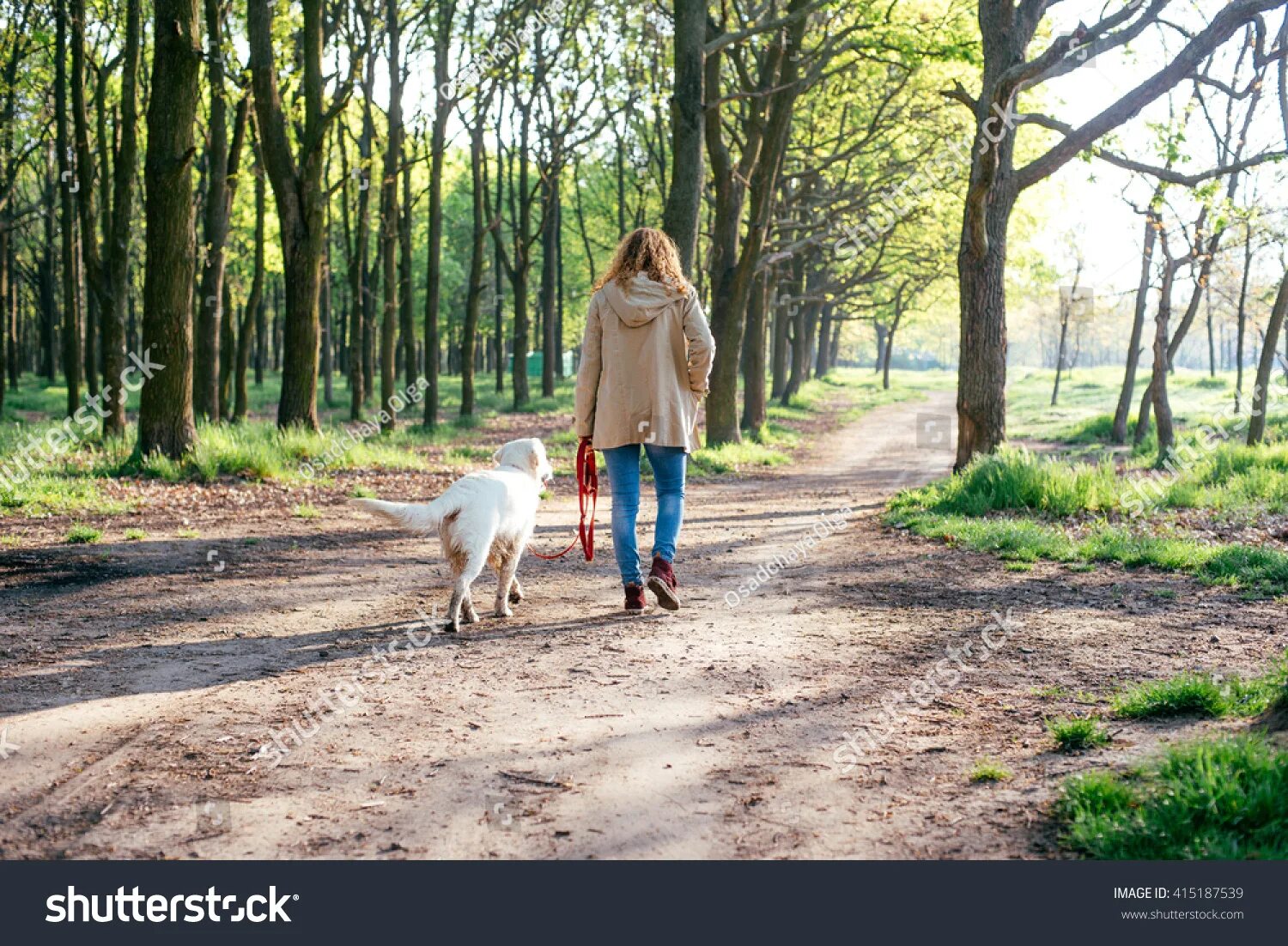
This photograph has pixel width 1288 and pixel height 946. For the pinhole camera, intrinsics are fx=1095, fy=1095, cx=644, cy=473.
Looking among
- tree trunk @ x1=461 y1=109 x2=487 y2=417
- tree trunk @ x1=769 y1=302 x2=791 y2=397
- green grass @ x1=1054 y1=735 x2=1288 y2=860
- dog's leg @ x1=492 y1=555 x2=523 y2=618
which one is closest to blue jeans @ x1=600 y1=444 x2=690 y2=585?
dog's leg @ x1=492 y1=555 x2=523 y2=618

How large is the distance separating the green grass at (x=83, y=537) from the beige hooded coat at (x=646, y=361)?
4958 millimetres

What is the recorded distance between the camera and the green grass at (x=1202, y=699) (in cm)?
453

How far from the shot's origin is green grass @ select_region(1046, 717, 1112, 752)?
4.36 m

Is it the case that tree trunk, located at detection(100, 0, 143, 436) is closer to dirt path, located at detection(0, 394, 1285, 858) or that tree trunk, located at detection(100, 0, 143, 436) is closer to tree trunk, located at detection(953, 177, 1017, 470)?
dirt path, located at detection(0, 394, 1285, 858)

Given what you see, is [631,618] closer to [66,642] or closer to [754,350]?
[66,642]

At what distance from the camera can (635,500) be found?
7219mm

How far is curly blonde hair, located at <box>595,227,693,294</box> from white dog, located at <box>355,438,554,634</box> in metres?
1.24

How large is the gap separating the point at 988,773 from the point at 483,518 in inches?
133

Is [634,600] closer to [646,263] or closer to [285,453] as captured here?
[646,263]

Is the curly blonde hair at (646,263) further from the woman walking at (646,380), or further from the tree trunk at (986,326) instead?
the tree trunk at (986,326)

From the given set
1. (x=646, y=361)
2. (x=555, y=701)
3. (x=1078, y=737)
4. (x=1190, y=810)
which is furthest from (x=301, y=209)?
(x=1190, y=810)

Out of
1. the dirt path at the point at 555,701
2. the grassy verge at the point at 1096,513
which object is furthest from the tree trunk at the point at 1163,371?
the dirt path at the point at 555,701

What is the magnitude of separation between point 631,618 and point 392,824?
11.4 feet

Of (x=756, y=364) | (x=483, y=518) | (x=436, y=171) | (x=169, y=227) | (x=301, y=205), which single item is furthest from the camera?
(x=756, y=364)
